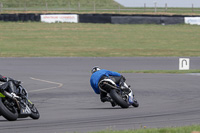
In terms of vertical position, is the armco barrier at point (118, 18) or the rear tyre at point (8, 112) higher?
the rear tyre at point (8, 112)

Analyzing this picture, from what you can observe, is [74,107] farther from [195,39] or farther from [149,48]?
[195,39]

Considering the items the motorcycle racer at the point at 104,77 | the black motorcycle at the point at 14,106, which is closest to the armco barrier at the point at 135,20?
the motorcycle racer at the point at 104,77

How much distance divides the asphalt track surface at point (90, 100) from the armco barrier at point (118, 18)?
19042mm

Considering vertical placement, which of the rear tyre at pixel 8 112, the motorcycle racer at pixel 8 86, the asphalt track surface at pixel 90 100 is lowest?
the asphalt track surface at pixel 90 100

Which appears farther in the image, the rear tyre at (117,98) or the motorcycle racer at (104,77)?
the motorcycle racer at (104,77)

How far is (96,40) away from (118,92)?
3283 cm

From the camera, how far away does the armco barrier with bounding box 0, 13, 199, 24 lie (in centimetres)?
4947

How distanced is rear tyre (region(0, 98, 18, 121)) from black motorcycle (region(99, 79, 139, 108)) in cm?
314

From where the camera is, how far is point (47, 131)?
9328 mm

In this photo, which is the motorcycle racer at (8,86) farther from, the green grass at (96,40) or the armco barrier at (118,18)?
the armco barrier at (118,18)

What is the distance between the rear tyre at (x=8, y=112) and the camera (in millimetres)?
10164

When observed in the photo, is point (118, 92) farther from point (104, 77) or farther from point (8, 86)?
point (8, 86)

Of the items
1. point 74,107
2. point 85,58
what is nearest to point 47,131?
point 74,107

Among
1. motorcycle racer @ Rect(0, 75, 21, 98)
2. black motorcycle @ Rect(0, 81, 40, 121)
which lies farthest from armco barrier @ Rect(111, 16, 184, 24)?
motorcycle racer @ Rect(0, 75, 21, 98)
